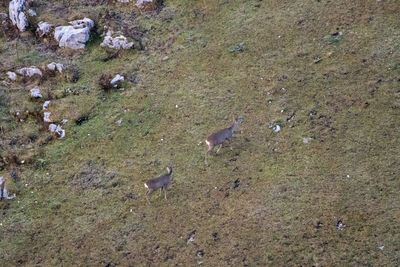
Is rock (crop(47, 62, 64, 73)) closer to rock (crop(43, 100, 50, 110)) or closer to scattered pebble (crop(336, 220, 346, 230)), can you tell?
rock (crop(43, 100, 50, 110))

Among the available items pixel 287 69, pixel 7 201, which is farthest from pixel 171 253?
pixel 287 69

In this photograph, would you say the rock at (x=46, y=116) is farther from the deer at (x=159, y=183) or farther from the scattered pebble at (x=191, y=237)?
the scattered pebble at (x=191, y=237)

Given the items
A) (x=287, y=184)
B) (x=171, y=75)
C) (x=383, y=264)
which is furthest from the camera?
(x=171, y=75)

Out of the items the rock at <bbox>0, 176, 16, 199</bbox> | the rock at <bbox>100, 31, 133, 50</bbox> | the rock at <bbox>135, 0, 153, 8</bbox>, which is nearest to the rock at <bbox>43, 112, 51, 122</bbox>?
the rock at <bbox>0, 176, 16, 199</bbox>

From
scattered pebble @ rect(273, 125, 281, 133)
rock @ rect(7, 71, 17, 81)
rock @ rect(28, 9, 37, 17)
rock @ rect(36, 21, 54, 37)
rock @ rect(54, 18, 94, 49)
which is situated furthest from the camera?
rock @ rect(28, 9, 37, 17)

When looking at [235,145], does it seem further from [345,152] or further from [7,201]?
[7,201]
